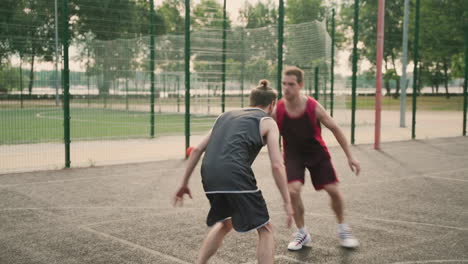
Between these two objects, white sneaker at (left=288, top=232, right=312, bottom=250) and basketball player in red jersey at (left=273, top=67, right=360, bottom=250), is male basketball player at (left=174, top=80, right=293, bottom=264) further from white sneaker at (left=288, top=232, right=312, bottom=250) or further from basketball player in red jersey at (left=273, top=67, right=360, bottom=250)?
white sneaker at (left=288, top=232, right=312, bottom=250)

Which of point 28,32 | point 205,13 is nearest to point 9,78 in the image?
point 28,32

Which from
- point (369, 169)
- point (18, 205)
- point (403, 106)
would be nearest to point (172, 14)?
point (403, 106)

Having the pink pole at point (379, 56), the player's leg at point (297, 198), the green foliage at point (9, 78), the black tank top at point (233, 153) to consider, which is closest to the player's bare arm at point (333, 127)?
the player's leg at point (297, 198)

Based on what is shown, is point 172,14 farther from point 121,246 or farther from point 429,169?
point 121,246

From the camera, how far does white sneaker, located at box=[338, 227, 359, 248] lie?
5016 mm

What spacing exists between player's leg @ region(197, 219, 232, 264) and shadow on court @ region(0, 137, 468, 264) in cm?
94

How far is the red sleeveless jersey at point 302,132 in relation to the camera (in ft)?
16.4

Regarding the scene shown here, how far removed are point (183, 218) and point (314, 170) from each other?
6.03 ft

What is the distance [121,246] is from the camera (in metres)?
5.06

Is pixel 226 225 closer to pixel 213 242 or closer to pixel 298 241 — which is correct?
pixel 213 242

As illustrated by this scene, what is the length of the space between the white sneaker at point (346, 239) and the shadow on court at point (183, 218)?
0.08 m

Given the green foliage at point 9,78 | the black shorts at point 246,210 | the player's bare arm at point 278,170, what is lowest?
the black shorts at point 246,210

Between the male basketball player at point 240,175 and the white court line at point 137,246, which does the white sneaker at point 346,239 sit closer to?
the white court line at point 137,246

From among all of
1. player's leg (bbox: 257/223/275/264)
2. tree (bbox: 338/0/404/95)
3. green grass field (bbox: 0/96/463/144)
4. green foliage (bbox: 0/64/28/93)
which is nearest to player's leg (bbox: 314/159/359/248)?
player's leg (bbox: 257/223/275/264)
